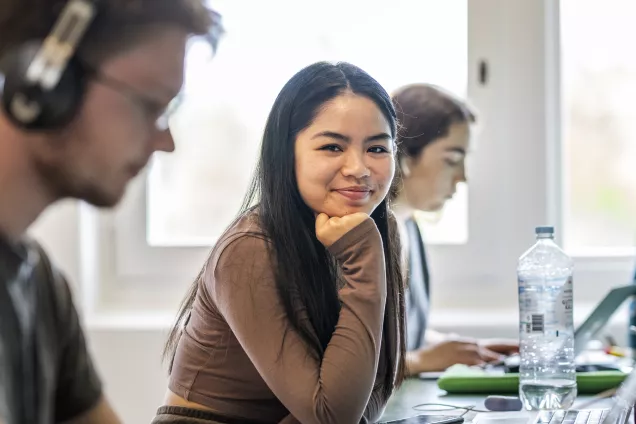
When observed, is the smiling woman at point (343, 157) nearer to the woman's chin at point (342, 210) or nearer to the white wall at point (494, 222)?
the woman's chin at point (342, 210)

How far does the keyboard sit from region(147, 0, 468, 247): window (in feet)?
3.50

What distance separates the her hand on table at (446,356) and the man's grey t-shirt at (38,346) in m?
0.96

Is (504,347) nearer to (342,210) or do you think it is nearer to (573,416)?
(573,416)

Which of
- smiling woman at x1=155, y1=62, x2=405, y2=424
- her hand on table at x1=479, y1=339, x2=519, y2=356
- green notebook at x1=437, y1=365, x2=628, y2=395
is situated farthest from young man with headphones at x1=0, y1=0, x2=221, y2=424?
her hand on table at x1=479, y1=339, x2=519, y2=356

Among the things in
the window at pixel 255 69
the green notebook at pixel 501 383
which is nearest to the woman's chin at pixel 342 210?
the green notebook at pixel 501 383

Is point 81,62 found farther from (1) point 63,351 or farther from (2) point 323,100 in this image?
(2) point 323,100

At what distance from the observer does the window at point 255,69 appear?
2.41m

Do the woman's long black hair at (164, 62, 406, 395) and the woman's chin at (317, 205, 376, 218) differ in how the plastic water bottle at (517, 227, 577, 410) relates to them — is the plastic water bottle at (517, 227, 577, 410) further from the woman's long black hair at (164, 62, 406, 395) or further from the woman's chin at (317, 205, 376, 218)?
the woman's chin at (317, 205, 376, 218)

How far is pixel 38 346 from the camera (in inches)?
31.9

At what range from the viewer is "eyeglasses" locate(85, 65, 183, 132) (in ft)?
2.51

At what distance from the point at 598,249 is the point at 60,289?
198 cm

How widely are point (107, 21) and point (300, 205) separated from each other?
24.9 inches

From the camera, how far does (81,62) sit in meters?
0.75

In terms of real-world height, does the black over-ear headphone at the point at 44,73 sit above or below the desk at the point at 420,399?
above
